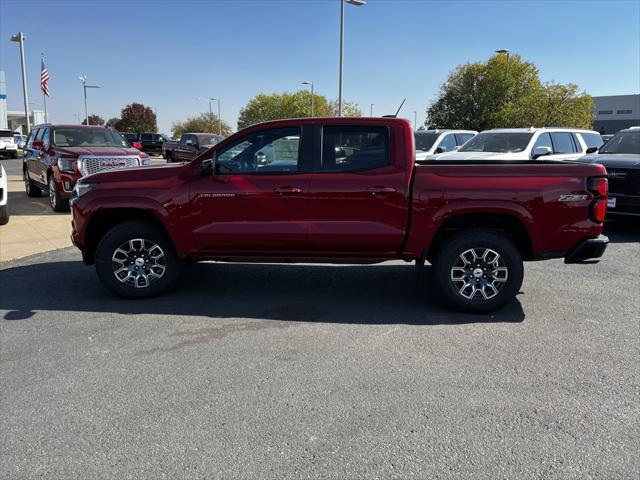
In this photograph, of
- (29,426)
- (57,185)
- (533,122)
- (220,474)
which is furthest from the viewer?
(533,122)

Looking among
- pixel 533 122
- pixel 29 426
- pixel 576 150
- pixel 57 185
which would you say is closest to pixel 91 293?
pixel 29 426

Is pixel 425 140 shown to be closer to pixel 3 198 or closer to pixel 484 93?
pixel 3 198

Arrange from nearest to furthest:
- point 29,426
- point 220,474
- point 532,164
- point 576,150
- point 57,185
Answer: point 220,474, point 29,426, point 532,164, point 57,185, point 576,150

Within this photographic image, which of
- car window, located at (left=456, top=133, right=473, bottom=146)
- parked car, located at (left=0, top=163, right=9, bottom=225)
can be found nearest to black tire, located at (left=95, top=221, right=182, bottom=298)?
parked car, located at (left=0, top=163, right=9, bottom=225)

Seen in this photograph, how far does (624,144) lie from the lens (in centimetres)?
1058

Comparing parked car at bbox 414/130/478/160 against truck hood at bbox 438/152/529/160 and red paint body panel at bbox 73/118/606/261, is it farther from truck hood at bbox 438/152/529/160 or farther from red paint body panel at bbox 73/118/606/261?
red paint body panel at bbox 73/118/606/261

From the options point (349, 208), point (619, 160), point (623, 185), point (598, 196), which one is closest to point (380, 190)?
point (349, 208)

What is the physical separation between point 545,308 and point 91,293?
498cm

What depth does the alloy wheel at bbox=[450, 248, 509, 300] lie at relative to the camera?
508 cm

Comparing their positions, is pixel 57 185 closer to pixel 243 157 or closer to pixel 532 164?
pixel 243 157

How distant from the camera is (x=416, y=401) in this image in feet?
11.3

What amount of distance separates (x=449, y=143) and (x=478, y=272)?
38.3ft

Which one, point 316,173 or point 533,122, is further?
point 533,122

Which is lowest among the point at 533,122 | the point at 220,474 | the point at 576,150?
the point at 220,474
